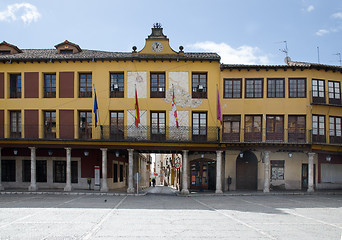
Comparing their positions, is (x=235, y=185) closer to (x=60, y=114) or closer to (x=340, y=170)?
(x=340, y=170)

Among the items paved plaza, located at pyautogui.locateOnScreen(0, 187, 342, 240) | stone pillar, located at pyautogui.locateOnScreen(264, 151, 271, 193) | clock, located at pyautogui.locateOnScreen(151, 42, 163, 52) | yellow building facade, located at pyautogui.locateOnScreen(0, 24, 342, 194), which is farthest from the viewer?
clock, located at pyautogui.locateOnScreen(151, 42, 163, 52)

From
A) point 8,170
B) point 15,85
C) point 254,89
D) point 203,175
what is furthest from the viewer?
point 203,175

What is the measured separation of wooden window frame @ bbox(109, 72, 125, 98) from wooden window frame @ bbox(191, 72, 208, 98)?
18.7 feet

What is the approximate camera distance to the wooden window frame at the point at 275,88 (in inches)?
1219

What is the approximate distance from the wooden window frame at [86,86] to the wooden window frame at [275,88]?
47.7 feet

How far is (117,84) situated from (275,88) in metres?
12.9

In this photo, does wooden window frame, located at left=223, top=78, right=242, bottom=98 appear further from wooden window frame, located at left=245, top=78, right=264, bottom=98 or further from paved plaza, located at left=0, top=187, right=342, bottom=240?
paved plaza, located at left=0, top=187, right=342, bottom=240

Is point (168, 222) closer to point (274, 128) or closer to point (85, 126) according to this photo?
point (85, 126)

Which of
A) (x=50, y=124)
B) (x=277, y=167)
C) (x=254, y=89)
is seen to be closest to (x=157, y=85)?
(x=254, y=89)

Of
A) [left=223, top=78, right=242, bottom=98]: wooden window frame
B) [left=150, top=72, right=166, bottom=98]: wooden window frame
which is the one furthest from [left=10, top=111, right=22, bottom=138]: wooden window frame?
[left=223, top=78, right=242, bottom=98]: wooden window frame

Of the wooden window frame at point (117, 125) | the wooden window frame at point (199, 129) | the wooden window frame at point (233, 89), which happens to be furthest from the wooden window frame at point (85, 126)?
the wooden window frame at point (233, 89)

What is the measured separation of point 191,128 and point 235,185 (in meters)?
6.48

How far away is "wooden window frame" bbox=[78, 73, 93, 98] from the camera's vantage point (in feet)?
102

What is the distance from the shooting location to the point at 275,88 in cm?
3098
